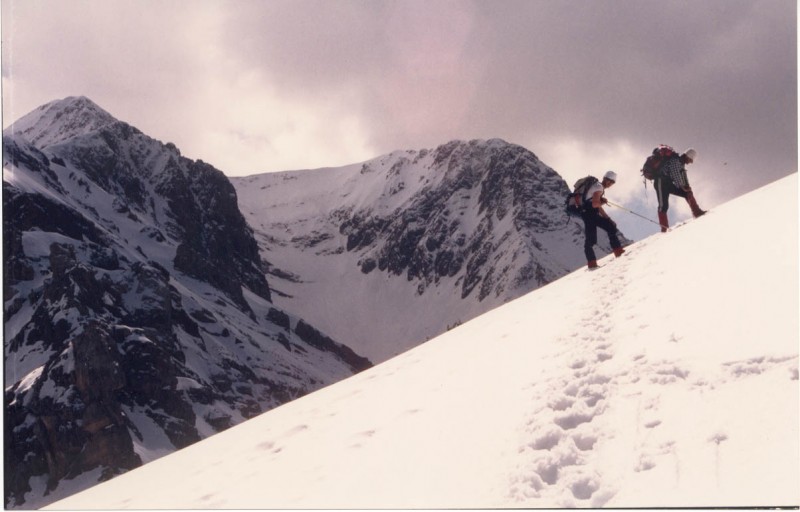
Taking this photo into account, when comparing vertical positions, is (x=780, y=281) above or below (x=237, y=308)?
below

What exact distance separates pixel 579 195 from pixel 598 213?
599 millimetres

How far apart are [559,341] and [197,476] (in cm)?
523

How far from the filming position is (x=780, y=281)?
866cm

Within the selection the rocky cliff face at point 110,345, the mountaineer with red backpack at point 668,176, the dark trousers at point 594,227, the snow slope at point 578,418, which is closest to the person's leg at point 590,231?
the dark trousers at point 594,227

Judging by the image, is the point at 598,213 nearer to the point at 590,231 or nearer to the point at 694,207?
the point at 590,231

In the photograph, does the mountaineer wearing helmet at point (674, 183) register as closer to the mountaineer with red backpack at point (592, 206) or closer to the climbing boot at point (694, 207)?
the climbing boot at point (694, 207)

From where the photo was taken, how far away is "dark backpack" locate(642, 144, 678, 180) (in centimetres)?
1684

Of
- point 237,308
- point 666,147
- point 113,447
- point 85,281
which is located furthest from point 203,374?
point 666,147

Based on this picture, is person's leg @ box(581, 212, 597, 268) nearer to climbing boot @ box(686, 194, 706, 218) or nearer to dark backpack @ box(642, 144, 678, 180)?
dark backpack @ box(642, 144, 678, 180)

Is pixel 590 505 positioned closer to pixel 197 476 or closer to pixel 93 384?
pixel 197 476

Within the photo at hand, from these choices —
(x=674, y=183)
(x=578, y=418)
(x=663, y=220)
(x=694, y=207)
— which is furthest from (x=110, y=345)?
(x=578, y=418)

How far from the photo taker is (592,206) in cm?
1608

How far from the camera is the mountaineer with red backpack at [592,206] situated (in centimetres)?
1589

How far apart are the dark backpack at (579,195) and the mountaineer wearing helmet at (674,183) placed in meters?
1.95
